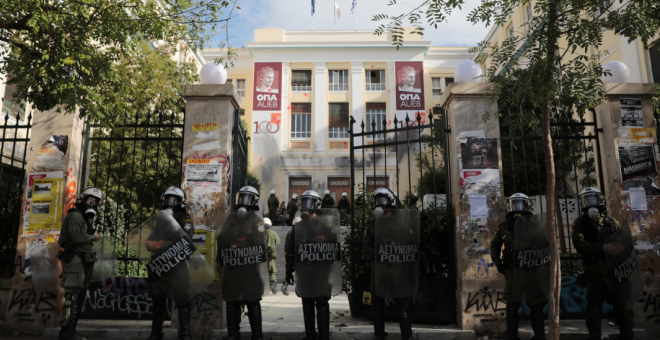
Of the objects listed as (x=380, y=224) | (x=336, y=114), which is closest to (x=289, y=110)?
(x=336, y=114)

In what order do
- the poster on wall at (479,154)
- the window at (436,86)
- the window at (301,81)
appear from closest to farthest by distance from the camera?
the poster on wall at (479,154) → the window at (301,81) → the window at (436,86)

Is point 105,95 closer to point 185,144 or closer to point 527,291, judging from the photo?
point 185,144

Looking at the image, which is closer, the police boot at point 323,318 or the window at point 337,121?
the police boot at point 323,318

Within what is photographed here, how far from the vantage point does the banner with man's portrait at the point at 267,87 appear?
26922mm

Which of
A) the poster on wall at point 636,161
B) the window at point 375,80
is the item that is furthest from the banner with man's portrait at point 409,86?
the poster on wall at point 636,161

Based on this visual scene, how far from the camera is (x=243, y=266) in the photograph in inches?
203

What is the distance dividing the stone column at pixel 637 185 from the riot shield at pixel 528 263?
2.01 m

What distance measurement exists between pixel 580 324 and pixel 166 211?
5.94m

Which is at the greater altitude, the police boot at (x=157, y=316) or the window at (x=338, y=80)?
the window at (x=338, y=80)

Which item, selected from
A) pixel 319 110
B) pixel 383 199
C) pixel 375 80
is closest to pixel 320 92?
pixel 319 110

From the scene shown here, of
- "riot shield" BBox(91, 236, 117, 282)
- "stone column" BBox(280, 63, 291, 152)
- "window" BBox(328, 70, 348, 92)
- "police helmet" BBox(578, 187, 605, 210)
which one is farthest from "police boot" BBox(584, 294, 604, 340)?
"window" BBox(328, 70, 348, 92)

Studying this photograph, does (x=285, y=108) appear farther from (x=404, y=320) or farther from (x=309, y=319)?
(x=404, y=320)

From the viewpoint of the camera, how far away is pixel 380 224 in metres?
5.31

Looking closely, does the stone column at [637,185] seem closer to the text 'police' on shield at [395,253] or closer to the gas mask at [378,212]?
the text 'police' on shield at [395,253]
